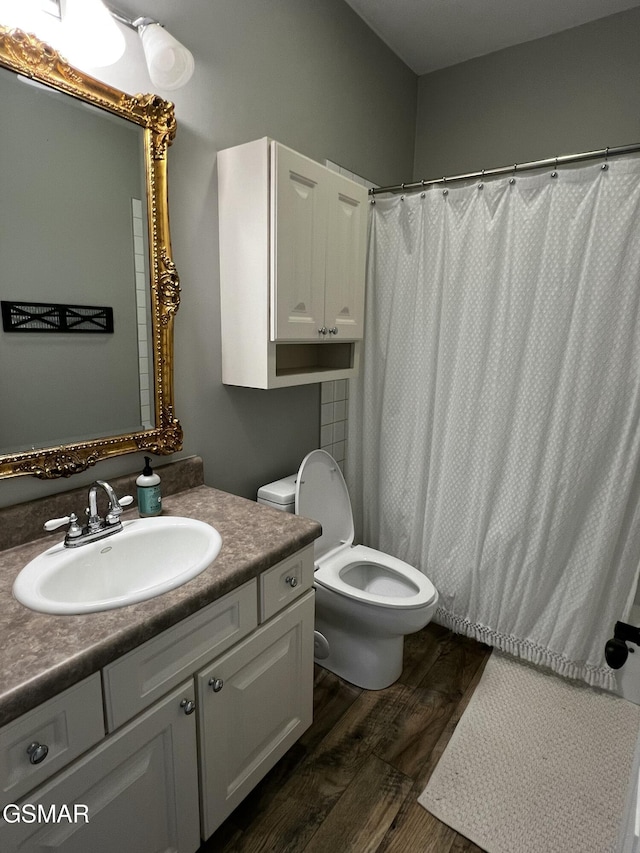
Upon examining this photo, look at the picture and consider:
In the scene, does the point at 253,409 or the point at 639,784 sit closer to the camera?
the point at 639,784

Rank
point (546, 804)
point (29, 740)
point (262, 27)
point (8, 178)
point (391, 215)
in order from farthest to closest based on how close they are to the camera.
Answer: point (391, 215)
point (262, 27)
point (546, 804)
point (8, 178)
point (29, 740)

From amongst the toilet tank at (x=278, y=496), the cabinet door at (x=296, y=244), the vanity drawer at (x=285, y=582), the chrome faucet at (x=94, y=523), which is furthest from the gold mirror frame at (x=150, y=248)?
the vanity drawer at (x=285, y=582)

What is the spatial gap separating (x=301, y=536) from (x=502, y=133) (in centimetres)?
211

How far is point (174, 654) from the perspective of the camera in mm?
970

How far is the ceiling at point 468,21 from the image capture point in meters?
1.86

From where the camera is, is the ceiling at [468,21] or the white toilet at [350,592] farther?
the ceiling at [468,21]

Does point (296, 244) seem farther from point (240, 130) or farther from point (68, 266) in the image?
point (68, 266)

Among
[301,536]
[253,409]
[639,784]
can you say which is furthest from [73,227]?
[639,784]

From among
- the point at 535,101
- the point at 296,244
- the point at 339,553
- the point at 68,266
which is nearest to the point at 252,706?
the point at 339,553

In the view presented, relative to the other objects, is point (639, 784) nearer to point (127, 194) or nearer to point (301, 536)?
point (301, 536)

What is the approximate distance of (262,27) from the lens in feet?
5.15

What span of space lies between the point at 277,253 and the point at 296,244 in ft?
0.31

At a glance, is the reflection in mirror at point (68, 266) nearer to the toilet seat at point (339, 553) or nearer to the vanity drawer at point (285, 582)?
the vanity drawer at point (285, 582)

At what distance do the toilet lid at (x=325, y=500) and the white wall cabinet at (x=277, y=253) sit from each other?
0.36 meters
